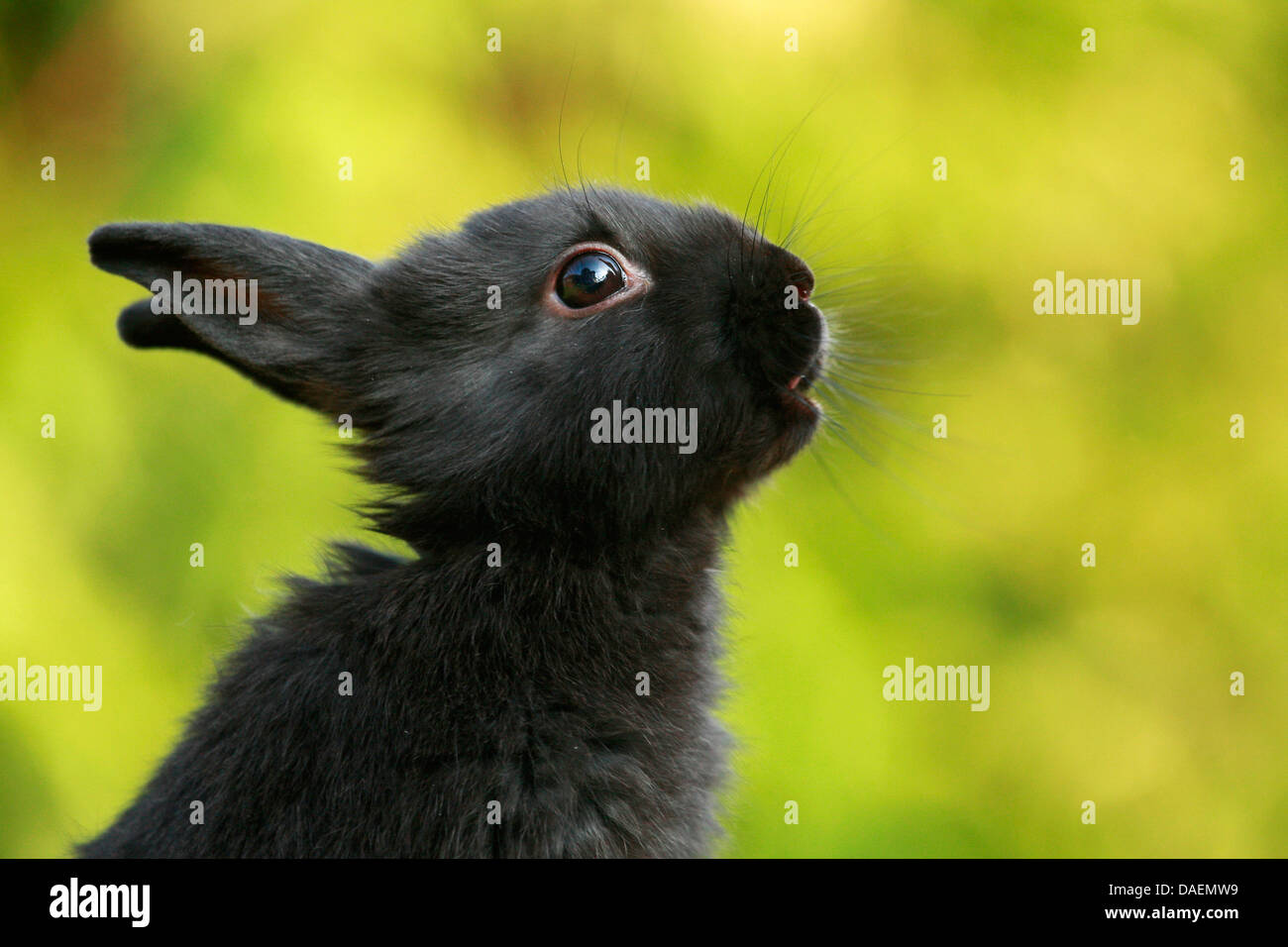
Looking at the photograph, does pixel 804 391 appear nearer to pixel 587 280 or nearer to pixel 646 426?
pixel 646 426

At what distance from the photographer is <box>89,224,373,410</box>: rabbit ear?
3.36 metres

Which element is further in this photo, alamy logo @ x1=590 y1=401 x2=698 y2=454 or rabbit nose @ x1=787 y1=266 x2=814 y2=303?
rabbit nose @ x1=787 y1=266 x2=814 y2=303

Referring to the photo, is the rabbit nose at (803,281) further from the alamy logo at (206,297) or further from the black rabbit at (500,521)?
the alamy logo at (206,297)

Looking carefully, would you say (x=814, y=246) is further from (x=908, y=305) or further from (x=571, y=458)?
(x=571, y=458)

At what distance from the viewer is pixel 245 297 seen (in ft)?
11.6

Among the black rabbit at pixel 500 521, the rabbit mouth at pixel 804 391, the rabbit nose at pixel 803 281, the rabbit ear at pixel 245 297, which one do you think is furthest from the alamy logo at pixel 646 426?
the rabbit ear at pixel 245 297

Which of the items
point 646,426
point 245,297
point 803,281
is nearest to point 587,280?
point 646,426

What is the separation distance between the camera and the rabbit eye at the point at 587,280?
3.50 meters

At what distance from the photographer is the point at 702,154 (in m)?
6.99

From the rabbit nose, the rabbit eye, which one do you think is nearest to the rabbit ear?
the rabbit eye

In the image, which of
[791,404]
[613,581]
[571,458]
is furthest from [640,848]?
[791,404]

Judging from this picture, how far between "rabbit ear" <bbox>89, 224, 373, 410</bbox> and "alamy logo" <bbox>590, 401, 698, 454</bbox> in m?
0.77

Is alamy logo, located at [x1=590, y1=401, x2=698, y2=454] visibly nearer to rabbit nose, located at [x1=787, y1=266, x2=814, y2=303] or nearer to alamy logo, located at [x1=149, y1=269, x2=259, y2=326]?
rabbit nose, located at [x1=787, y1=266, x2=814, y2=303]
